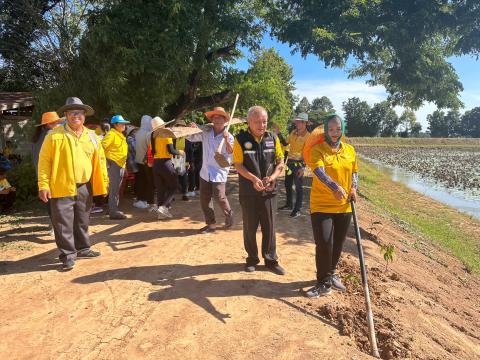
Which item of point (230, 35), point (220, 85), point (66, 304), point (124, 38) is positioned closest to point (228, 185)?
point (220, 85)

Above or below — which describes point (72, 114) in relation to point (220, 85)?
below

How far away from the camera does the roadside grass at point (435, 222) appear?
9.20 m

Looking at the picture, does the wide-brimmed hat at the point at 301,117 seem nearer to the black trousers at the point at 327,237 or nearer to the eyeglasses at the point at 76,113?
the black trousers at the point at 327,237

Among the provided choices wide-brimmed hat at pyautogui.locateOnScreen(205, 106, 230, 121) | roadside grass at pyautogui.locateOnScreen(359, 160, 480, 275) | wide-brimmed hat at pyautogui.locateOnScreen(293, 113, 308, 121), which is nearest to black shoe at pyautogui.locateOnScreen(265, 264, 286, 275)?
wide-brimmed hat at pyautogui.locateOnScreen(205, 106, 230, 121)

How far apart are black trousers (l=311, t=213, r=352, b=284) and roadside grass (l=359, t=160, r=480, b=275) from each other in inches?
210

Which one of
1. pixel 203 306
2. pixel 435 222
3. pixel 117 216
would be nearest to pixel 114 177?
pixel 117 216

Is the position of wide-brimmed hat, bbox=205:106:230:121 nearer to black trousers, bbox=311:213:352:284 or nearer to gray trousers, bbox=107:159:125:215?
gray trousers, bbox=107:159:125:215

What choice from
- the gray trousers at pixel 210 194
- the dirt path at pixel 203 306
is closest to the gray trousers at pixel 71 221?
the dirt path at pixel 203 306

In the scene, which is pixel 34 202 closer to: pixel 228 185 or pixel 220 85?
pixel 228 185

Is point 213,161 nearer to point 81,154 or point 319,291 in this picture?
point 81,154

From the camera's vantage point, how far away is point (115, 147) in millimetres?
6660

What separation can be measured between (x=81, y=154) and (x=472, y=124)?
11645 cm

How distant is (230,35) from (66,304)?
8096mm

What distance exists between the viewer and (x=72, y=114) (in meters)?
4.61
